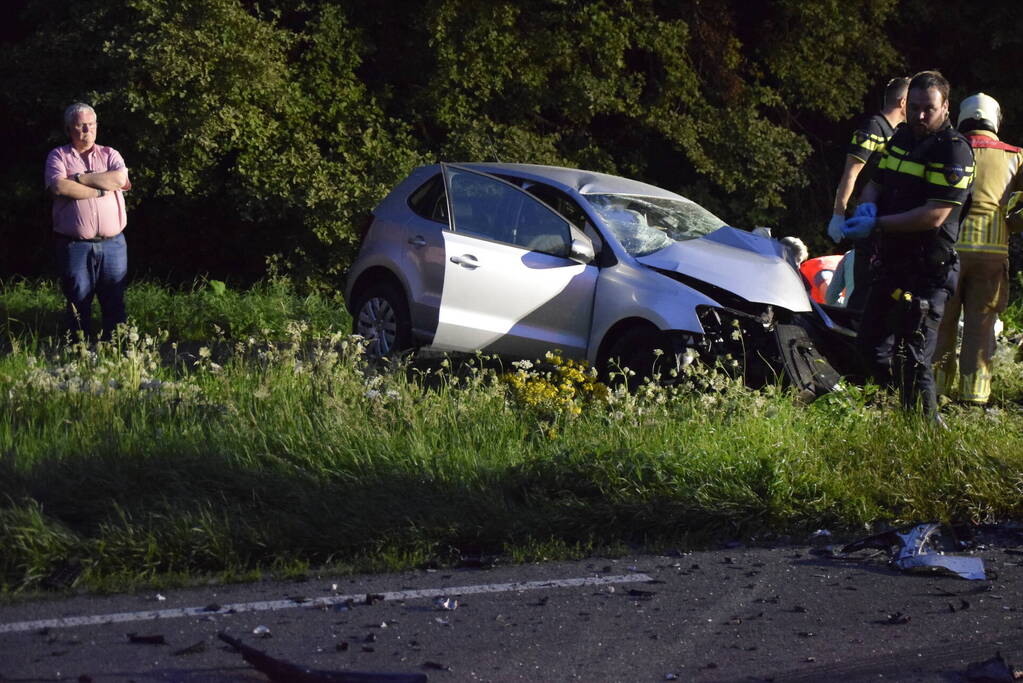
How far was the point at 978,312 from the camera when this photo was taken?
9039 millimetres

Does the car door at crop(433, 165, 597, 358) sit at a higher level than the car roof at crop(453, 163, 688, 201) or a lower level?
lower

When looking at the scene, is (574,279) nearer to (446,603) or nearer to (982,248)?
(982,248)

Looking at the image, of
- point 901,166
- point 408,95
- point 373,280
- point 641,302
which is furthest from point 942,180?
point 408,95

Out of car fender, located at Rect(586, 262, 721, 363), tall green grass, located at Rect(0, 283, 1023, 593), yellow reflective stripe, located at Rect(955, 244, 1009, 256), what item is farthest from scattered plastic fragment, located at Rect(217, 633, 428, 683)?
yellow reflective stripe, located at Rect(955, 244, 1009, 256)

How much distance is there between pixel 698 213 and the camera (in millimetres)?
10250

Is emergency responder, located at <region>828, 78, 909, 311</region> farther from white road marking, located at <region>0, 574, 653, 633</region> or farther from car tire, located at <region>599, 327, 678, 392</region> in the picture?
white road marking, located at <region>0, 574, 653, 633</region>

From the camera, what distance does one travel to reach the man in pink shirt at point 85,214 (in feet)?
32.6

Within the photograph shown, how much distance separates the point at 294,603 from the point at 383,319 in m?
5.15

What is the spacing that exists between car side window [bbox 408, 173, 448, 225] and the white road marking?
15.9ft

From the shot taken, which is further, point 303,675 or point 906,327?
point 906,327

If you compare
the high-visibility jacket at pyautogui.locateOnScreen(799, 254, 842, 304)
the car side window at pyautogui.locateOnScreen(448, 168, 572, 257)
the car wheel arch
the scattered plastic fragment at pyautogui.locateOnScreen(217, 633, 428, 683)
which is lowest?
the scattered plastic fragment at pyautogui.locateOnScreen(217, 633, 428, 683)

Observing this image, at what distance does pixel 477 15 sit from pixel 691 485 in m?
9.66

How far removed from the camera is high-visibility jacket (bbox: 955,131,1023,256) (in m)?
8.86

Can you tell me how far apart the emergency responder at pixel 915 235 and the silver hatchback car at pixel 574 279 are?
0.84 metres
